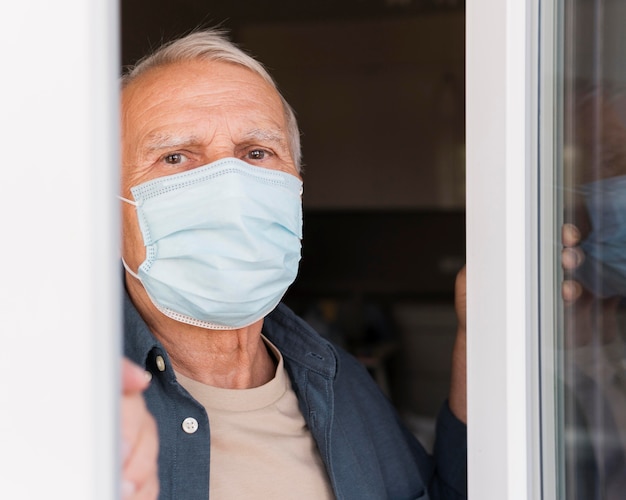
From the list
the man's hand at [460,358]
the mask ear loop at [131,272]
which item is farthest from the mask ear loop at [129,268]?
the man's hand at [460,358]

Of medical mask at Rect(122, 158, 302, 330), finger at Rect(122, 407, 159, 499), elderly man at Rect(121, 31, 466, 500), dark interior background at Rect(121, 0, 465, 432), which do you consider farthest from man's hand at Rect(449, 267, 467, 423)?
dark interior background at Rect(121, 0, 465, 432)

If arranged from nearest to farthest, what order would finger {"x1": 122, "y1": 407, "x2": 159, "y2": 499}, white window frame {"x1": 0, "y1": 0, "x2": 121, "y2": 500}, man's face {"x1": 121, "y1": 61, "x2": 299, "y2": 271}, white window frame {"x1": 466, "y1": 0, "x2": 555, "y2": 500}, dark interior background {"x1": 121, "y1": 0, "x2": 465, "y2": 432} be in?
1. white window frame {"x1": 0, "y1": 0, "x2": 121, "y2": 500}
2. finger {"x1": 122, "y1": 407, "x2": 159, "y2": 499}
3. white window frame {"x1": 466, "y1": 0, "x2": 555, "y2": 500}
4. man's face {"x1": 121, "y1": 61, "x2": 299, "y2": 271}
5. dark interior background {"x1": 121, "y1": 0, "x2": 465, "y2": 432}

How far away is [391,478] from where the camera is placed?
1.38m

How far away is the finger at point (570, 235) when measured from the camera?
88 centimetres

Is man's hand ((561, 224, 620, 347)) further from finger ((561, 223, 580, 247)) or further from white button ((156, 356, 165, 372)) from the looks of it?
white button ((156, 356, 165, 372))

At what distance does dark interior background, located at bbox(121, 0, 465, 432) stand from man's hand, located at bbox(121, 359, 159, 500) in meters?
4.50

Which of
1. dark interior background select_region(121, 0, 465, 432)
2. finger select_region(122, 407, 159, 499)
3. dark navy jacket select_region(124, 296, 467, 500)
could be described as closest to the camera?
finger select_region(122, 407, 159, 499)

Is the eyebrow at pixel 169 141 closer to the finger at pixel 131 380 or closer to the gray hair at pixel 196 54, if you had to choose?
the gray hair at pixel 196 54

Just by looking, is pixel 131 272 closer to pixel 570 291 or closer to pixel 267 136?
pixel 267 136

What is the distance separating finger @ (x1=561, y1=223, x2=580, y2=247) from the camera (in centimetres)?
88

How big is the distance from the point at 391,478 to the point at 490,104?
0.79 meters

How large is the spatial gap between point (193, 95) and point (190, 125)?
6 cm

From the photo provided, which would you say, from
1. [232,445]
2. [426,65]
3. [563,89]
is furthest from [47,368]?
[426,65]

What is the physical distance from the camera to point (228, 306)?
1176mm
